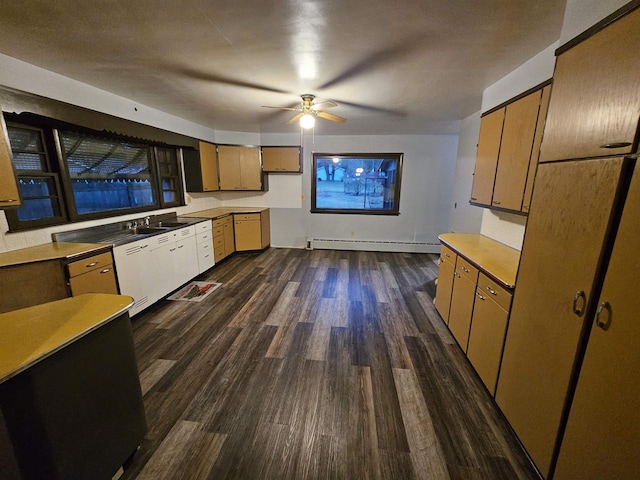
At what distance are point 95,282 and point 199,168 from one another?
2723mm

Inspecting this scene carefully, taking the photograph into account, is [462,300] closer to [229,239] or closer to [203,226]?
[203,226]

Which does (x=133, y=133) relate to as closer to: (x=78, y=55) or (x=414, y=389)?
(x=78, y=55)

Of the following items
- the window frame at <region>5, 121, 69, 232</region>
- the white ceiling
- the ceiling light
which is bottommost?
the window frame at <region>5, 121, 69, 232</region>

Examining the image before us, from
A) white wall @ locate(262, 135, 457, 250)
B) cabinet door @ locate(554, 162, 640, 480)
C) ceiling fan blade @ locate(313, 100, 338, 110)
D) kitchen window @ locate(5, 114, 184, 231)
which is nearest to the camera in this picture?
cabinet door @ locate(554, 162, 640, 480)

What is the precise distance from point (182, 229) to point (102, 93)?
1757mm

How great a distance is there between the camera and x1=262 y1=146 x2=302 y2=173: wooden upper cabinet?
17.4 ft

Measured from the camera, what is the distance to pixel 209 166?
478cm

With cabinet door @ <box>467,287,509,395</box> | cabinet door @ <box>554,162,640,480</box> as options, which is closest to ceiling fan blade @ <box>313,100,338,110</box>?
cabinet door @ <box>467,287,509,395</box>

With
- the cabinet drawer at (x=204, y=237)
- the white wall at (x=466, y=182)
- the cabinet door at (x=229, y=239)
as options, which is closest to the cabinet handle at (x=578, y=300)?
the white wall at (x=466, y=182)

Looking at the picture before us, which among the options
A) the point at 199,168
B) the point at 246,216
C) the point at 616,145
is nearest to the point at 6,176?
the point at 199,168

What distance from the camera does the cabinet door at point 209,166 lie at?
4594mm

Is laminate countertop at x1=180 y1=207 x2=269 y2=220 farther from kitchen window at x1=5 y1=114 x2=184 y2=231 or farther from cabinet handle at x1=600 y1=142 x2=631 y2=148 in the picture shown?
cabinet handle at x1=600 y1=142 x2=631 y2=148

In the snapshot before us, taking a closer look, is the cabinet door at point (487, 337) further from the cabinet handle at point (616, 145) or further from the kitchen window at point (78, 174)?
the kitchen window at point (78, 174)

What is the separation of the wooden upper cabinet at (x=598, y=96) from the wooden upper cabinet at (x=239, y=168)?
4.75 metres
